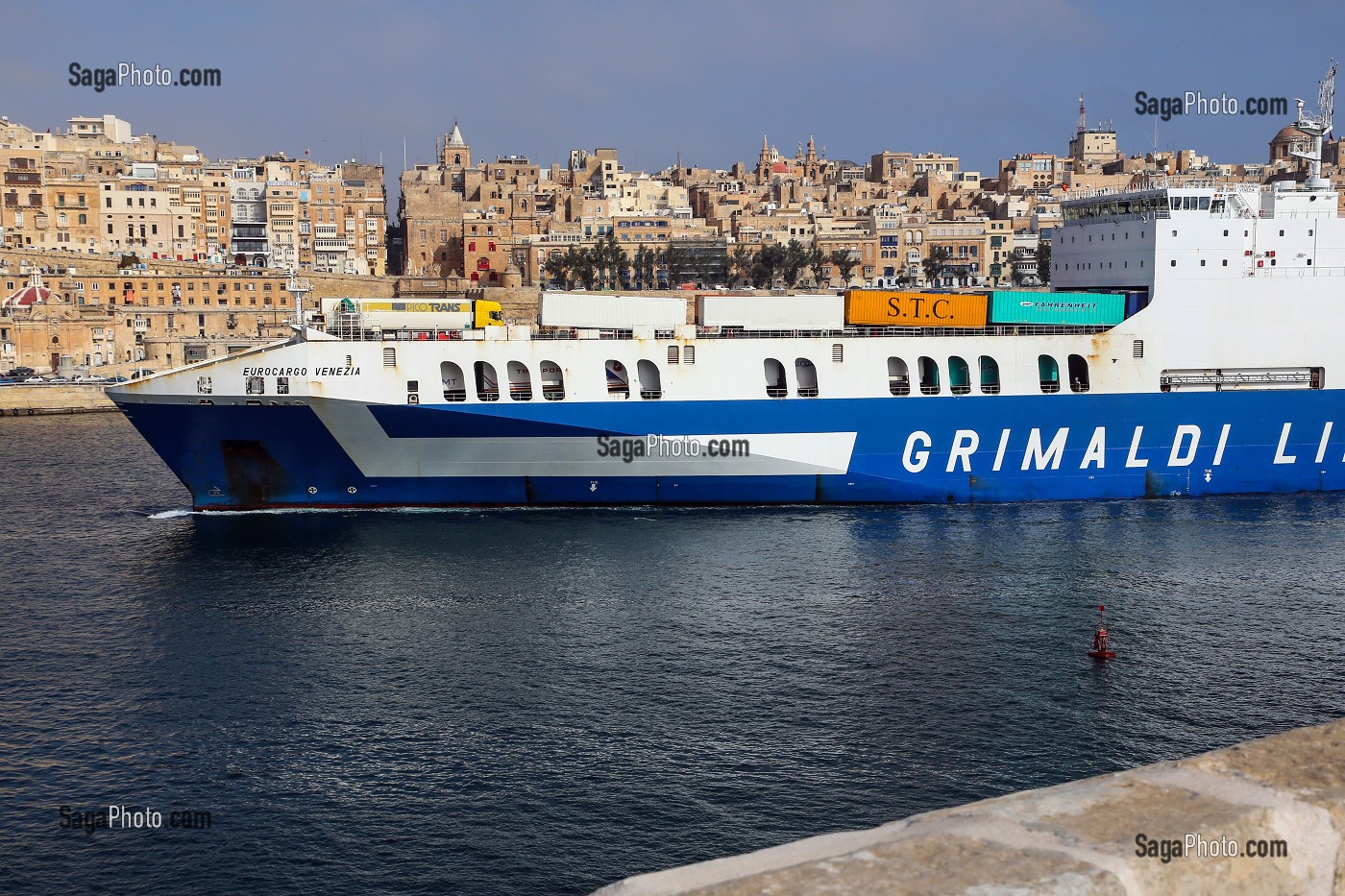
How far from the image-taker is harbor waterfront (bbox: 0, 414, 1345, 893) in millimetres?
15797

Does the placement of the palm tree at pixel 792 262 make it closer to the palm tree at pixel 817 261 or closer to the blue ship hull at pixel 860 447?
the palm tree at pixel 817 261

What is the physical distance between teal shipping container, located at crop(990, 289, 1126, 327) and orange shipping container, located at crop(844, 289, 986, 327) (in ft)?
2.31

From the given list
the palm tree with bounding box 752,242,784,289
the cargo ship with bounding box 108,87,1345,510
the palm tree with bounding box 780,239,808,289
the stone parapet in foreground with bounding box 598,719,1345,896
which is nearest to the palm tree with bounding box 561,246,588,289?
the palm tree with bounding box 752,242,784,289

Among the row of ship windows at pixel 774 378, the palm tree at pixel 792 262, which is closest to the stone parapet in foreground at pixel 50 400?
the row of ship windows at pixel 774 378

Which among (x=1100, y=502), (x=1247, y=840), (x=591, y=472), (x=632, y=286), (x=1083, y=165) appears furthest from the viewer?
(x=1083, y=165)

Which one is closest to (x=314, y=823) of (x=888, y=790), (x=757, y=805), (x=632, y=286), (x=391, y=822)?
(x=391, y=822)

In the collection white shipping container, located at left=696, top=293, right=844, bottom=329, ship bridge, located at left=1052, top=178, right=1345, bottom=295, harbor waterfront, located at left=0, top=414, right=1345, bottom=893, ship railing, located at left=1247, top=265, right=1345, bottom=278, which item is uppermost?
ship bridge, located at left=1052, top=178, right=1345, bottom=295

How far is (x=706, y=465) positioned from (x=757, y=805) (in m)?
18.7

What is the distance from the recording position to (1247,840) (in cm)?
567

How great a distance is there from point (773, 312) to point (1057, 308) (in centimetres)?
857

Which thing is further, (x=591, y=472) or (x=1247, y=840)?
(x=591, y=472)

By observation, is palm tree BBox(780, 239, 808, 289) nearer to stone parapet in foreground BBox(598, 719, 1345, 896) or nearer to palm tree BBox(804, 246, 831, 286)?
palm tree BBox(804, 246, 831, 286)

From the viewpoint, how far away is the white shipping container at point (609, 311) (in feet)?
116

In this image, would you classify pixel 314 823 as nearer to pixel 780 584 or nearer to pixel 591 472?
pixel 780 584
